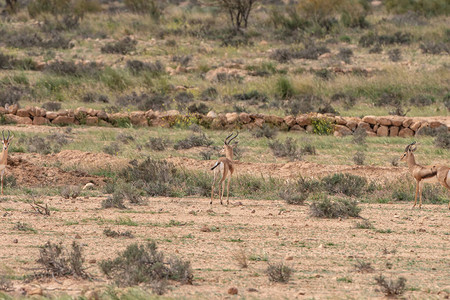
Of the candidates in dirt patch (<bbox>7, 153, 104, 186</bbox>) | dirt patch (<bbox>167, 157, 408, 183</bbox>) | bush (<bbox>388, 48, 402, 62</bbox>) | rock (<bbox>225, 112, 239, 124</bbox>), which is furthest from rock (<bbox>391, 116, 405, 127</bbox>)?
bush (<bbox>388, 48, 402, 62</bbox>)

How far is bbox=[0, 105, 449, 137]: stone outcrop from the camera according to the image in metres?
20.8

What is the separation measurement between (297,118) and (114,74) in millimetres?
8837

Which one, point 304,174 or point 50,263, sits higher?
point 50,263

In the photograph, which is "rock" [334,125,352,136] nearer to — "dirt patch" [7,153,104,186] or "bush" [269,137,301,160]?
"bush" [269,137,301,160]

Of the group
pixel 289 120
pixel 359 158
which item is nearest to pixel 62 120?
pixel 289 120

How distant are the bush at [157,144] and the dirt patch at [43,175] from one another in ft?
10.0

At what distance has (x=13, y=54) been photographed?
33.6 metres

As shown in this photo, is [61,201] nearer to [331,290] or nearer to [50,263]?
[50,263]

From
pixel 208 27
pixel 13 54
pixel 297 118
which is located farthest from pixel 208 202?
pixel 208 27

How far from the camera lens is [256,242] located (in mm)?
9336

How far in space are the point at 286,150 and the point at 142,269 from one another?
1046 cm

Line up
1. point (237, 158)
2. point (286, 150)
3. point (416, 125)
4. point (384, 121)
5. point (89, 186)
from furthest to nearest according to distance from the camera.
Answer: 1. point (384, 121)
2. point (416, 125)
3. point (286, 150)
4. point (237, 158)
5. point (89, 186)

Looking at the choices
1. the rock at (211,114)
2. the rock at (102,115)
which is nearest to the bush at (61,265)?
the rock at (102,115)

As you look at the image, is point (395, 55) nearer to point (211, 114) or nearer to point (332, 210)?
point (211, 114)
